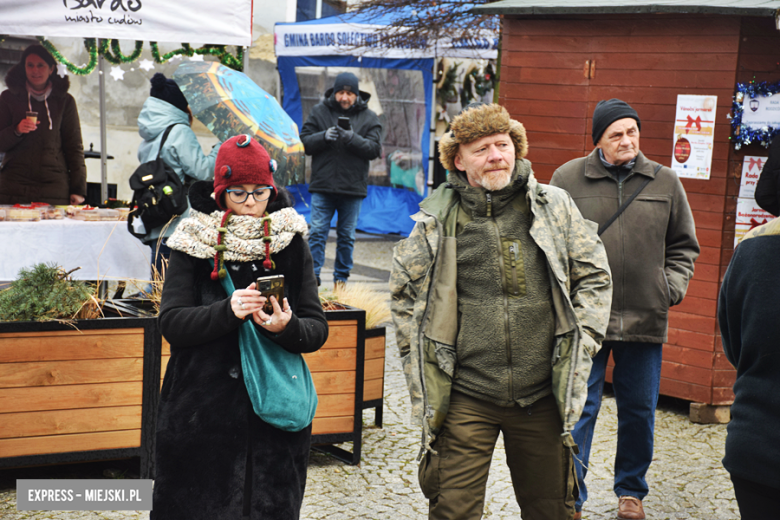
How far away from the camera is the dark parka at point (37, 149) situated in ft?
22.6

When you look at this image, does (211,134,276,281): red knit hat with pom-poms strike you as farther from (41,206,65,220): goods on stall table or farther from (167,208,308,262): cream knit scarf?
(41,206,65,220): goods on stall table

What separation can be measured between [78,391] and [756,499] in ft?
10.4

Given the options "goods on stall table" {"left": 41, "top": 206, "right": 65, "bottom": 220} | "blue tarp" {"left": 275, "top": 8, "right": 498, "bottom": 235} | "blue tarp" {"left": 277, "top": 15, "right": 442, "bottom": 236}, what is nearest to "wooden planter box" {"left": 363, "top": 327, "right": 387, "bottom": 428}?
"goods on stall table" {"left": 41, "top": 206, "right": 65, "bottom": 220}

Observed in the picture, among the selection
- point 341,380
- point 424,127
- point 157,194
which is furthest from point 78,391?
point 424,127

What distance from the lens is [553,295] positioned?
10.0 ft

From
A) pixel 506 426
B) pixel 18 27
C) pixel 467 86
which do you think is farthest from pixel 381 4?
pixel 506 426

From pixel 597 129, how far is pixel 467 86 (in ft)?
29.7

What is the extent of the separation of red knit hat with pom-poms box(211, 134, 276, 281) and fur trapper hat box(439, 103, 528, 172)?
2.38 feet

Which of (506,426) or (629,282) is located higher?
(629,282)

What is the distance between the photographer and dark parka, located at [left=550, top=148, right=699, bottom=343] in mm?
4012

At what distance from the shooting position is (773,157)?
5.24m

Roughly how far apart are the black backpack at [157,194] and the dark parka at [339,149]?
9.39 feet

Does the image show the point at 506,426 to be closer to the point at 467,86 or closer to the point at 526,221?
the point at 526,221

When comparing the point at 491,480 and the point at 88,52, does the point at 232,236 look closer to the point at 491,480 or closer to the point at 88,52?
the point at 491,480
